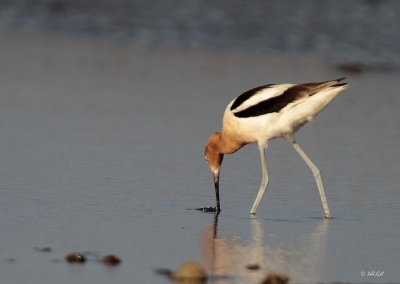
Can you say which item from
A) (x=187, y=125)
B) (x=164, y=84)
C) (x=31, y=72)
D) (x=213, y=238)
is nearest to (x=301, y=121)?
(x=213, y=238)

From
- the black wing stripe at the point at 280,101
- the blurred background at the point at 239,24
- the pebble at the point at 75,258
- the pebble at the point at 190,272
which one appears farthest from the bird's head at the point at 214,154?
the blurred background at the point at 239,24

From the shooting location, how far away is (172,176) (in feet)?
30.5

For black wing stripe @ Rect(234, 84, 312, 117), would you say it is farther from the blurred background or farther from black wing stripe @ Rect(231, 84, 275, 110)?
the blurred background

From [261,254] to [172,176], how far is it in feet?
7.84

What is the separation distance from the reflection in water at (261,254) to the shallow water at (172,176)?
13mm

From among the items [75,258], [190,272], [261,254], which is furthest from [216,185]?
[190,272]

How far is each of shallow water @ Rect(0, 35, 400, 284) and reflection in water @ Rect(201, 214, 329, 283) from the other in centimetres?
1

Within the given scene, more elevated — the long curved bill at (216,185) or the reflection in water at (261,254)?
the long curved bill at (216,185)

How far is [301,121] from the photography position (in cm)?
887

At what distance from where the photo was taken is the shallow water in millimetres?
6844

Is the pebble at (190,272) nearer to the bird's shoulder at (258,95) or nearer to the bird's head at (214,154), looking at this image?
the bird's shoulder at (258,95)

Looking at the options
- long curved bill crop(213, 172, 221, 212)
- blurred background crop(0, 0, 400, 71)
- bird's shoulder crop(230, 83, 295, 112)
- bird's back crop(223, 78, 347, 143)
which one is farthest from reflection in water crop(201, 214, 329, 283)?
blurred background crop(0, 0, 400, 71)

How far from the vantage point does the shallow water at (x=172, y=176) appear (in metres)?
6.84

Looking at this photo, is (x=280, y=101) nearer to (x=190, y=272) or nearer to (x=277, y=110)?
(x=277, y=110)
